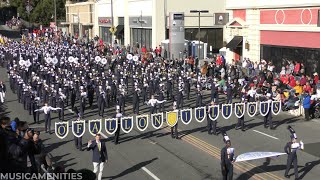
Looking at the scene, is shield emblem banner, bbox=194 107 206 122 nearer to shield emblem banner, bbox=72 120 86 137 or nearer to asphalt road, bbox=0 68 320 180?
asphalt road, bbox=0 68 320 180

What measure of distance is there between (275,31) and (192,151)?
19.4 meters

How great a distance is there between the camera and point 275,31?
33.0 metres

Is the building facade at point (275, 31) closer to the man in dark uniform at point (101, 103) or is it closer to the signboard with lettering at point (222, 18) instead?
the signboard with lettering at point (222, 18)

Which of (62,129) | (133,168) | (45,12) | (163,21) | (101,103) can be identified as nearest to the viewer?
(133,168)

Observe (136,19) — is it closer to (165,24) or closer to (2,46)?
(165,24)

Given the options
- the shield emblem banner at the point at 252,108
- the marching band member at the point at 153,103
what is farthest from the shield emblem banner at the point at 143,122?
the shield emblem banner at the point at 252,108

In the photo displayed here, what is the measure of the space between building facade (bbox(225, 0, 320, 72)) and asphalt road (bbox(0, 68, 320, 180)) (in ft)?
32.6

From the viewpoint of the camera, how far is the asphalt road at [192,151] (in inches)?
541

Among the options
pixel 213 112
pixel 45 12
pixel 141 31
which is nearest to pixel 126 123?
pixel 213 112

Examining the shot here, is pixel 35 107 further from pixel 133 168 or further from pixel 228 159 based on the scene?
pixel 228 159

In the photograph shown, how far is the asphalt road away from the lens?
1373 cm

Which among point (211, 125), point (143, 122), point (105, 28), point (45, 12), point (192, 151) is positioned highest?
point (45, 12)

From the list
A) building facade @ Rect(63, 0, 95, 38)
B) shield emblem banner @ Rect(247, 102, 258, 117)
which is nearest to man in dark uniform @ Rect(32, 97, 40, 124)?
shield emblem banner @ Rect(247, 102, 258, 117)

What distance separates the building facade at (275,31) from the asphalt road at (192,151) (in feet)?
32.6
